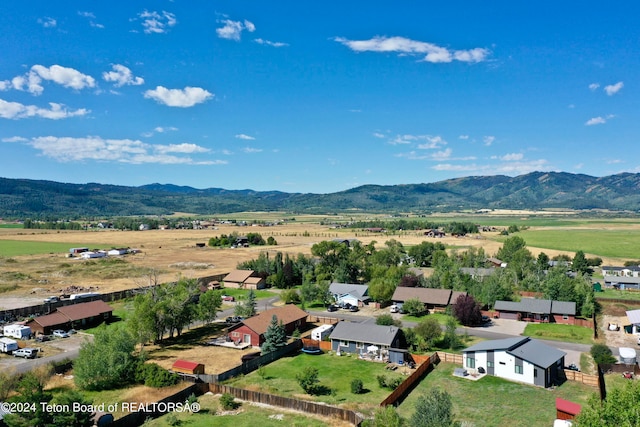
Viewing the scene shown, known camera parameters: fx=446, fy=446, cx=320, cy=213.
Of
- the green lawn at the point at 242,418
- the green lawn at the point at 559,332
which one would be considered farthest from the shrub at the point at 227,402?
the green lawn at the point at 559,332

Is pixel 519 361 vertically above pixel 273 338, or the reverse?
pixel 273 338

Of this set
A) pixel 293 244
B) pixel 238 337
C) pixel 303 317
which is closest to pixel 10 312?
pixel 238 337

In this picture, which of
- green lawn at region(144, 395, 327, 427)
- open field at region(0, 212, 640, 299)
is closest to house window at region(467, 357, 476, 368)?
green lawn at region(144, 395, 327, 427)

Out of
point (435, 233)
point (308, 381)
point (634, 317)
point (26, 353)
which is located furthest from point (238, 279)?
point (435, 233)

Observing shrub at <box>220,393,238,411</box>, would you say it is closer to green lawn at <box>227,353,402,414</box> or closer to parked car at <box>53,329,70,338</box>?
green lawn at <box>227,353,402,414</box>

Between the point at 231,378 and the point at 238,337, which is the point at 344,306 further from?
the point at 231,378

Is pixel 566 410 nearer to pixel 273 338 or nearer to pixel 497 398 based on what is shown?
pixel 497 398

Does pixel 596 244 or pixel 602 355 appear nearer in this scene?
pixel 602 355
